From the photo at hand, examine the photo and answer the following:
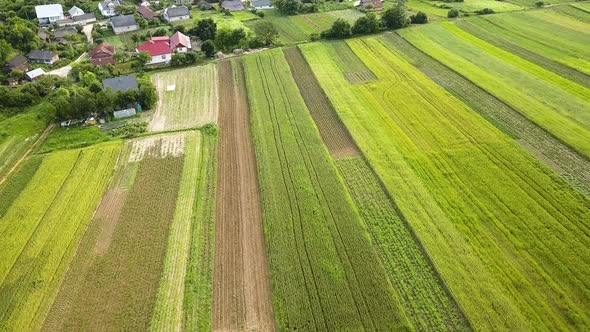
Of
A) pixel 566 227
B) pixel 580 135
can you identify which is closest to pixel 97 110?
pixel 566 227

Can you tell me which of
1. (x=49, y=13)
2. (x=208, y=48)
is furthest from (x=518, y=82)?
(x=49, y=13)

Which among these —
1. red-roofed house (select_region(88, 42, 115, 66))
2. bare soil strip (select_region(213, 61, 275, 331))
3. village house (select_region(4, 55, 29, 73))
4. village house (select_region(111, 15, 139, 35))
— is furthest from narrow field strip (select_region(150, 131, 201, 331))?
village house (select_region(111, 15, 139, 35))

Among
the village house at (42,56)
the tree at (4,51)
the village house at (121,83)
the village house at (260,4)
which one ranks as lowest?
the village house at (121,83)

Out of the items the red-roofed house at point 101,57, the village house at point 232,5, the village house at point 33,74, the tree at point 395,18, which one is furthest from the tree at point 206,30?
the tree at point 395,18

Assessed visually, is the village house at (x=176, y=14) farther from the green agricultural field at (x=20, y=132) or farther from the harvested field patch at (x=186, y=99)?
the green agricultural field at (x=20, y=132)

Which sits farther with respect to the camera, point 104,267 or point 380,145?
point 380,145

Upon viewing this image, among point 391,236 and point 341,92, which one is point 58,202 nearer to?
point 391,236

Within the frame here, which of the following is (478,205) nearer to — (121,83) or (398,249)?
(398,249)
